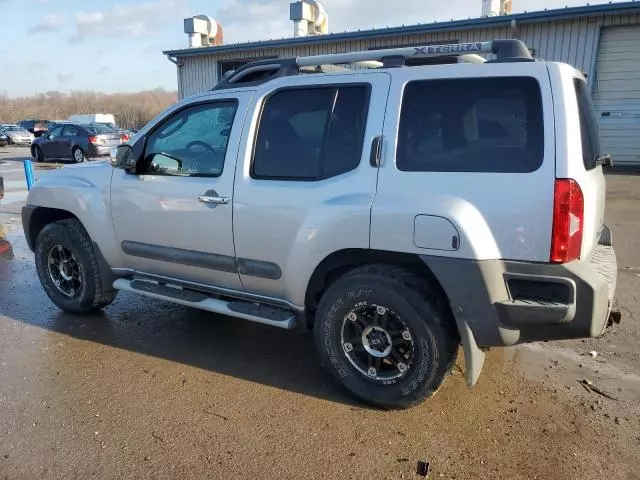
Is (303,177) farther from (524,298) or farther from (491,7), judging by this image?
(491,7)

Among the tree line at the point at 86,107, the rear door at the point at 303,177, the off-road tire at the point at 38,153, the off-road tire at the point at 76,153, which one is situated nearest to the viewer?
the rear door at the point at 303,177

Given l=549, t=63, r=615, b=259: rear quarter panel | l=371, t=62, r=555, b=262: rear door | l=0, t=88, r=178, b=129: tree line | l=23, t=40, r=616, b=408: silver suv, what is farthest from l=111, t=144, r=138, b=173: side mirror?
l=0, t=88, r=178, b=129: tree line

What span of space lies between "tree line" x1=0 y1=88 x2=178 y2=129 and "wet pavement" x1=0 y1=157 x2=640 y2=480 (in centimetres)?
6069

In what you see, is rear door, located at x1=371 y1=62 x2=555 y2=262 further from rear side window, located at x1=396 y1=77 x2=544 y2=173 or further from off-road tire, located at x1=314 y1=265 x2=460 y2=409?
off-road tire, located at x1=314 y1=265 x2=460 y2=409

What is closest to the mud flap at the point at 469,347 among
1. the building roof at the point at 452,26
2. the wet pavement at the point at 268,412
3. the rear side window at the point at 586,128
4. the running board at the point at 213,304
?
the wet pavement at the point at 268,412

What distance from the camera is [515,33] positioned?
46.5ft

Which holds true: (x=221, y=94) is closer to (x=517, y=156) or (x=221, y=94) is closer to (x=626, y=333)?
(x=517, y=156)

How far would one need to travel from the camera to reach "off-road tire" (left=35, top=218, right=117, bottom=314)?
4523mm

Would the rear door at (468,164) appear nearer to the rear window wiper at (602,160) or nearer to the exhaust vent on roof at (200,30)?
the rear window wiper at (602,160)

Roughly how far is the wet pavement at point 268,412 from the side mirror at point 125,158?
4.57 ft

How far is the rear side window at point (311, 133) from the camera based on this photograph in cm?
319

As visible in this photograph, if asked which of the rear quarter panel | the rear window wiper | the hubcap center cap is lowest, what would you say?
the hubcap center cap

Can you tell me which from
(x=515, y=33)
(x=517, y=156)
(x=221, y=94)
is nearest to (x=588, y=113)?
(x=517, y=156)

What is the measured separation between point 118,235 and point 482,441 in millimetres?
3118
